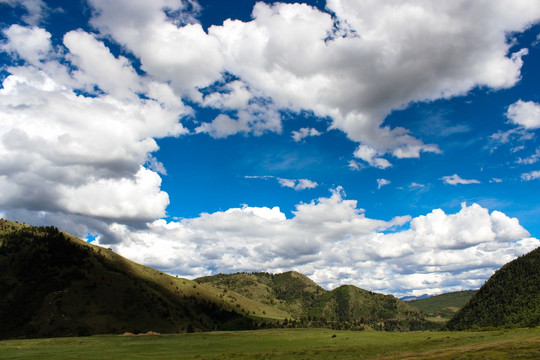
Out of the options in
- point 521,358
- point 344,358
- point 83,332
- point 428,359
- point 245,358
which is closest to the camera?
point 521,358

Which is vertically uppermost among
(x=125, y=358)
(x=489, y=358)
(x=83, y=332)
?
(x=489, y=358)

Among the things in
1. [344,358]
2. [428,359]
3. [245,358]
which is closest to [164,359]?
[245,358]

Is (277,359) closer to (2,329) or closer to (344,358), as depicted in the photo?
(344,358)

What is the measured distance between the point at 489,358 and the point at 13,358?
8121 centimetres

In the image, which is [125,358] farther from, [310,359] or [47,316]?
[47,316]

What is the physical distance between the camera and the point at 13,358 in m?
65.2

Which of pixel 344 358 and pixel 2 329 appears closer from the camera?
pixel 344 358

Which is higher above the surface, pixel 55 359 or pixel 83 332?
pixel 55 359

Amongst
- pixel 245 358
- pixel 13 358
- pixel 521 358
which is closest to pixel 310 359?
pixel 245 358

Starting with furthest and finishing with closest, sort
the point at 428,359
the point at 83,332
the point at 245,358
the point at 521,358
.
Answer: the point at 83,332, the point at 245,358, the point at 428,359, the point at 521,358

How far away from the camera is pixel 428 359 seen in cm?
4534

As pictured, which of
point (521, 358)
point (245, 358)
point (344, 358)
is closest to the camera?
point (521, 358)

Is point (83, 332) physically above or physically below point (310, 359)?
below

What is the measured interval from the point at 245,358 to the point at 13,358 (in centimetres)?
4512
